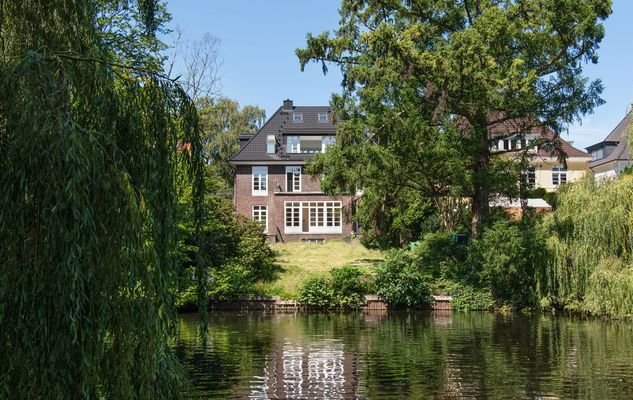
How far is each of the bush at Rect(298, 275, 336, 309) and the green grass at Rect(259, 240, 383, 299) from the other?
26.9 inches

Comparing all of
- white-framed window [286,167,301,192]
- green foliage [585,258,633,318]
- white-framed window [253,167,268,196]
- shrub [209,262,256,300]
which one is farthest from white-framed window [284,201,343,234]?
green foliage [585,258,633,318]

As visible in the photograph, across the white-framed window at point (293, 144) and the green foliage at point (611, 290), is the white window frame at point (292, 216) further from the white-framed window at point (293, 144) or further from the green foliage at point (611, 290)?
the green foliage at point (611, 290)

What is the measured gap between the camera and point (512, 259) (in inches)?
1153

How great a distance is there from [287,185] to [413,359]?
31.4 meters

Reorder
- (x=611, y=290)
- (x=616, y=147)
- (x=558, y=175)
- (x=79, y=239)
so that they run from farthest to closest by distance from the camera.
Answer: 1. (x=616, y=147)
2. (x=558, y=175)
3. (x=611, y=290)
4. (x=79, y=239)

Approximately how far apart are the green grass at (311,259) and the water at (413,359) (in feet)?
19.3

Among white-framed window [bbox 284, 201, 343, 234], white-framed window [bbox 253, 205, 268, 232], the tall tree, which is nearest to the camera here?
the tall tree

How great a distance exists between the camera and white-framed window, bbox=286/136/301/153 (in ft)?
161

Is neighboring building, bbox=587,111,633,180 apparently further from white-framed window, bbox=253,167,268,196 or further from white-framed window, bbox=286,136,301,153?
white-framed window, bbox=253,167,268,196

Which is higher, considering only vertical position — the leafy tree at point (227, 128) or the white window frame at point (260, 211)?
the leafy tree at point (227, 128)

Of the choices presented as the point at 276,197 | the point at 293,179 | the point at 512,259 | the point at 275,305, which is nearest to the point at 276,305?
the point at 275,305

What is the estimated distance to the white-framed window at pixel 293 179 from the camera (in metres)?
47.9

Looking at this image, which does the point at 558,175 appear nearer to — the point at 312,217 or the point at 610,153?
the point at 610,153

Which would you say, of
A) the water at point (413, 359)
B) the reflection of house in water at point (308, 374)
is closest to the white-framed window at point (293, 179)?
the water at point (413, 359)
